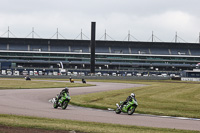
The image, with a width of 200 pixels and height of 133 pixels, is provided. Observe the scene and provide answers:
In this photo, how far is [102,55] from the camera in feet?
521

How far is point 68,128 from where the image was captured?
611 inches

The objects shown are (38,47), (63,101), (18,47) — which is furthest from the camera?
(38,47)

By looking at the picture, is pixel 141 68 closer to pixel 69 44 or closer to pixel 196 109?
pixel 69 44

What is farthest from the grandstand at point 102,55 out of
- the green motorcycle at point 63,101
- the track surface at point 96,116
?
the track surface at point 96,116

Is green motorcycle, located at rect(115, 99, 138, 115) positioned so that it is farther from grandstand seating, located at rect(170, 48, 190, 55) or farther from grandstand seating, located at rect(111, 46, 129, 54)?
grandstand seating, located at rect(170, 48, 190, 55)

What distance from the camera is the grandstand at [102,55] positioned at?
6156 inches

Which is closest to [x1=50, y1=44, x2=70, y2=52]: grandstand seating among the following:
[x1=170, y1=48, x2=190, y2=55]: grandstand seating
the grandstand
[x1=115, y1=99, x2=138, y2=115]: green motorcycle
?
the grandstand

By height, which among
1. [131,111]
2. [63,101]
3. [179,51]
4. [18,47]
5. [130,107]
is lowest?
[131,111]

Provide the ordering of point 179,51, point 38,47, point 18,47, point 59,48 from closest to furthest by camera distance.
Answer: point 18,47 < point 38,47 < point 59,48 < point 179,51

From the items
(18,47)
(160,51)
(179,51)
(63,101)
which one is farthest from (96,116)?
(179,51)

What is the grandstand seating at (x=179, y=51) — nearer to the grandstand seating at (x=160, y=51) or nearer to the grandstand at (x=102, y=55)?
the grandstand at (x=102, y=55)

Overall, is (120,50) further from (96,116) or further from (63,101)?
(96,116)

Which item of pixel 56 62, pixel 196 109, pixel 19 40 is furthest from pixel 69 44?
pixel 196 109

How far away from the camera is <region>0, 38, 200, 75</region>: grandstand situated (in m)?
156
